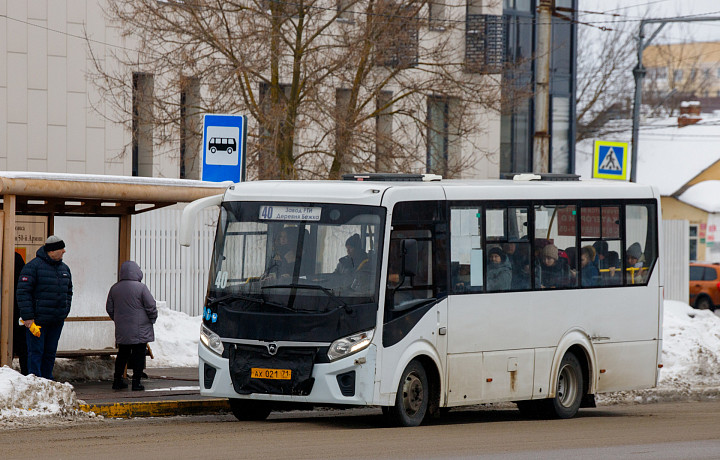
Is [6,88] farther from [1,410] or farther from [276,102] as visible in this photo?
[1,410]

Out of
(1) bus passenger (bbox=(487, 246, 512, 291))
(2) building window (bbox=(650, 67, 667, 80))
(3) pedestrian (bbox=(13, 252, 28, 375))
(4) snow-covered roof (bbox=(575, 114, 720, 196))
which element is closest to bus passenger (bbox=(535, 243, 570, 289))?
(1) bus passenger (bbox=(487, 246, 512, 291))

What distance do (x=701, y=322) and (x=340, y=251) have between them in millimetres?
14997

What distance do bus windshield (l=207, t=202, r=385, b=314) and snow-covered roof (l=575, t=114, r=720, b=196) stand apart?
172ft

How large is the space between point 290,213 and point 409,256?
50.6 inches

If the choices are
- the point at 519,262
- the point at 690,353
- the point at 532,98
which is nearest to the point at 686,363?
the point at 690,353

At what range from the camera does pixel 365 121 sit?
2548cm

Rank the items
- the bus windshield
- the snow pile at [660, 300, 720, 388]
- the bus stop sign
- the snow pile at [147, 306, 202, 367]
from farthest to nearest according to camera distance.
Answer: the snow pile at [660, 300, 720, 388], the snow pile at [147, 306, 202, 367], the bus stop sign, the bus windshield

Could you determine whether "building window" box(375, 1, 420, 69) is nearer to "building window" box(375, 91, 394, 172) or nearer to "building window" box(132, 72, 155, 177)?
"building window" box(375, 91, 394, 172)

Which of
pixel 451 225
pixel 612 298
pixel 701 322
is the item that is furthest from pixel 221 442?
pixel 701 322

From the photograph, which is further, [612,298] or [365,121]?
[365,121]

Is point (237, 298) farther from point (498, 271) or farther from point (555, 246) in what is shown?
point (555, 246)

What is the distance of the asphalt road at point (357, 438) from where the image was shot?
10617mm

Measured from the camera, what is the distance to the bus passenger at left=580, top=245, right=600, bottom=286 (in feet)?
50.7

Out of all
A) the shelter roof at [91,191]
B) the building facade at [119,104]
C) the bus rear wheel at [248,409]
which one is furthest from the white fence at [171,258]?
the bus rear wheel at [248,409]
